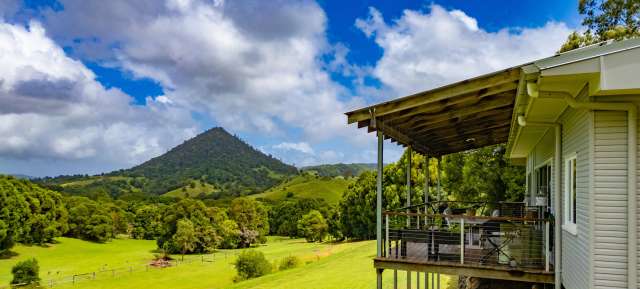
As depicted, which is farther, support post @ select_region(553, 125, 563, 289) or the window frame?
support post @ select_region(553, 125, 563, 289)

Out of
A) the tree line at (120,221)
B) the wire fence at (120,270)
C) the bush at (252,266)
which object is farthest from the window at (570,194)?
the tree line at (120,221)

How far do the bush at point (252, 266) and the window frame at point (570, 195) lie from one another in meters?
26.1

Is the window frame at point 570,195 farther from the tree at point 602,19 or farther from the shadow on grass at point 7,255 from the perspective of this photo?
the shadow on grass at point 7,255

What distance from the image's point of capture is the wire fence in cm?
3697

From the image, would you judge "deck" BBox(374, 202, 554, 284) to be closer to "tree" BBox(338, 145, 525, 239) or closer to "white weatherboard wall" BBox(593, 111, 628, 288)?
"white weatherboard wall" BBox(593, 111, 628, 288)

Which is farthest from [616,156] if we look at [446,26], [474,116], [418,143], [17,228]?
[17,228]

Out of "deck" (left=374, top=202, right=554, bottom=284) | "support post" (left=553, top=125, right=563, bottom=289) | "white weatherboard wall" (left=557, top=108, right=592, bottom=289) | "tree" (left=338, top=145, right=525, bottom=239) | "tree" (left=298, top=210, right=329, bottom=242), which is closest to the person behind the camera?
"white weatherboard wall" (left=557, top=108, right=592, bottom=289)

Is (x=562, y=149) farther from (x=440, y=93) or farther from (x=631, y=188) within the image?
(x=631, y=188)

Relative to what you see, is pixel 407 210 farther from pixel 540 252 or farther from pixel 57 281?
pixel 57 281

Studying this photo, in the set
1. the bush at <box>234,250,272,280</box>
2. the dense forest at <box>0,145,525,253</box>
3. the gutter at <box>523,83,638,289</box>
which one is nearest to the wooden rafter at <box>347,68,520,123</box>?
the gutter at <box>523,83,638,289</box>

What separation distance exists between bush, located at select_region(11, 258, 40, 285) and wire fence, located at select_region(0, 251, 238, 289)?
0.41 m

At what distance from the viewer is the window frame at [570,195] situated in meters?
6.97

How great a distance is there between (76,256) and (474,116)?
51.7 metres

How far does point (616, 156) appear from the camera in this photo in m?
5.40
